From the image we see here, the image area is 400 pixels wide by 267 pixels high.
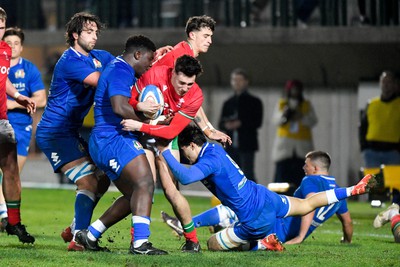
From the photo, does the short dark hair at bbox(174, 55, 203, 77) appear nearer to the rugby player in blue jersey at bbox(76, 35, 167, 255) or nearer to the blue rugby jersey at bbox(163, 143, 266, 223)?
the rugby player in blue jersey at bbox(76, 35, 167, 255)

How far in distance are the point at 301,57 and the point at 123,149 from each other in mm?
10917

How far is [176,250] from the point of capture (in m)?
10.3

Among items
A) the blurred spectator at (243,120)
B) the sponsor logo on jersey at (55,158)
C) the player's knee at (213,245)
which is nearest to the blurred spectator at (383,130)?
the blurred spectator at (243,120)

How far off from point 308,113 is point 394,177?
12.6 feet

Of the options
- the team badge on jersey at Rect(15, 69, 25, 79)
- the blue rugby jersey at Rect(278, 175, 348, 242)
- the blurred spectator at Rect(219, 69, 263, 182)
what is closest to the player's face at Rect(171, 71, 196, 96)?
the blue rugby jersey at Rect(278, 175, 348, 242)

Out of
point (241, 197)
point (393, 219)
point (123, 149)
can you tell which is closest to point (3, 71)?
point (123, 149)

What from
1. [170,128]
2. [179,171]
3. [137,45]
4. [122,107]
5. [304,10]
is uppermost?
[304,10]

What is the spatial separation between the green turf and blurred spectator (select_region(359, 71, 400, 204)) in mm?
1601

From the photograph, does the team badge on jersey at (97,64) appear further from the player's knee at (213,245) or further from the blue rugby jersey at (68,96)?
the player's knee at (213,245)

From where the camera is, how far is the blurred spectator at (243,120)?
18.9 meters

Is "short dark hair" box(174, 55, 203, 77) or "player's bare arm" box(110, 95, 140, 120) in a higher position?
"short dark hair" box(174, 55, 203, 77)

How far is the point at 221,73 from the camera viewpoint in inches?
827

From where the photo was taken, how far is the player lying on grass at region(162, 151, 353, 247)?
11461 millimetres

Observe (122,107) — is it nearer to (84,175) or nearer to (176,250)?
(84,175)
